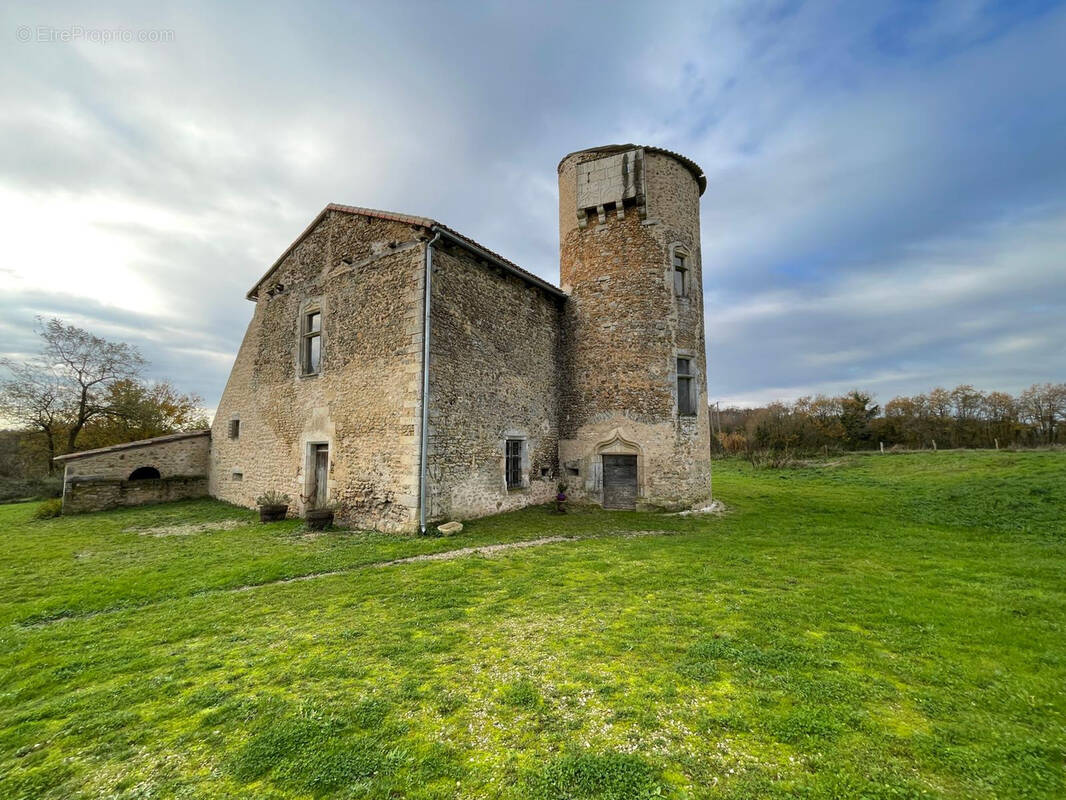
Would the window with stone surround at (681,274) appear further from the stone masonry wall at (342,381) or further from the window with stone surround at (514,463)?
the stone masonry wall at (342,381)

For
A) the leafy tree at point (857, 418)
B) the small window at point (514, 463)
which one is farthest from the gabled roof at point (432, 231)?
the leafy tree at point (857, 418)

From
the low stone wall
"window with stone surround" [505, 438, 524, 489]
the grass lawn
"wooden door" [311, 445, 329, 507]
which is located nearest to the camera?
the grass lawn

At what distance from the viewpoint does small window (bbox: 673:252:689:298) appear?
13.2 meters

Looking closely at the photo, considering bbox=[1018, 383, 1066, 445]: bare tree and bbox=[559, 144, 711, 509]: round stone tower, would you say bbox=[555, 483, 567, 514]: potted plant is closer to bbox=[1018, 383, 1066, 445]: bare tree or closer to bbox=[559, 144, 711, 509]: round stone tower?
bbox=[559, 144, 711, 509]: round stone tower

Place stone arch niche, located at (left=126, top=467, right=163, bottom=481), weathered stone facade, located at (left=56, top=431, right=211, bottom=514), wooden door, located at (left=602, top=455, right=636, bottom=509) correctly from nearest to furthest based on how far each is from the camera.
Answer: wooden door, located at (left=602, top=455, right=636, bottom=509)
weathered stone facade, located at (left=56, top=431, right=211, bottom=514)
stone arch niche, located at (left=126, top=467, right=163, bottom=481)

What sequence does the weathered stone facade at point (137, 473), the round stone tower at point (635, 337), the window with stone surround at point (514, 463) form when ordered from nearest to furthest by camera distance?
the window with stone surround at point (514, 463)
the round stone tower at point (635, 337)
the weathered stone facade at point (137, 473)

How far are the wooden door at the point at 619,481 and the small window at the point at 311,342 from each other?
29.5 ft

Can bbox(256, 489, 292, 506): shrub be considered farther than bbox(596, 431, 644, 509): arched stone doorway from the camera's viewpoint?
No

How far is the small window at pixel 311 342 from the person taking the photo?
12.5 meters

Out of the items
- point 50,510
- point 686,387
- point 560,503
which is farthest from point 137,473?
point 686,387

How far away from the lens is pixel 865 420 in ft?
118

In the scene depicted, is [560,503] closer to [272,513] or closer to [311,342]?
[272,513]

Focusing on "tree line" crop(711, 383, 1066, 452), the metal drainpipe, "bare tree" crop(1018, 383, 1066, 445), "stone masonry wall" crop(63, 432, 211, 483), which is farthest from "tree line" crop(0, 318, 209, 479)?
"bare tree" crop(1018, 383, 1066, 445)

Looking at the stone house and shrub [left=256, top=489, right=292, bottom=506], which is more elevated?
the stone house
